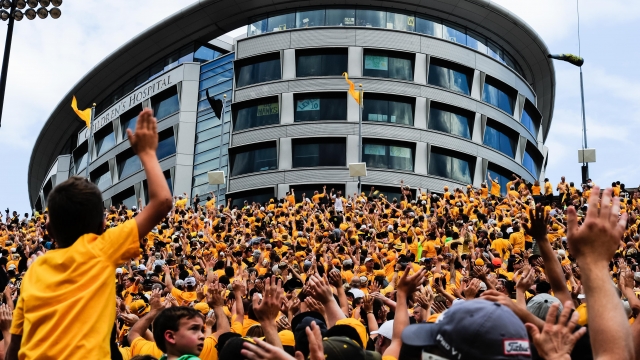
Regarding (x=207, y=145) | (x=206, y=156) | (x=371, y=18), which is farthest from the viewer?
(x=371, y=18)

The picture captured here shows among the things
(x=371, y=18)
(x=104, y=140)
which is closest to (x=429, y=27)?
(x=371, y=18)

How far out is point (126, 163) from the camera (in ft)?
172

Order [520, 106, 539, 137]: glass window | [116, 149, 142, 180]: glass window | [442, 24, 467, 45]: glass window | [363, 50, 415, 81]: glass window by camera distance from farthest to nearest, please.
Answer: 1. [520, 106, 539, 137]: glass window
2. [116, 149, 142, 180]: glass window
3. [442, 24, 467, 45]: glass window
4. [363, 50, 415, 81]: glass window

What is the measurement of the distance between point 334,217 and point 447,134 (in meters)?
23.9

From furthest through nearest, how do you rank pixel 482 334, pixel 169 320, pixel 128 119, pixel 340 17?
1. pixel 128 119
2. pixel 340 17
3. pixel 169 320
4. pixel 482 334

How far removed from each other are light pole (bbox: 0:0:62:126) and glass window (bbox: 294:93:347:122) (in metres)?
28.7

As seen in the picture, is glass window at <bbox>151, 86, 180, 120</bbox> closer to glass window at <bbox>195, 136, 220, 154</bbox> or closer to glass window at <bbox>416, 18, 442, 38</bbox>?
glass window at <bbox>195, 136, 220, 154</bbox>

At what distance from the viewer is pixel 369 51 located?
4612 centimetres

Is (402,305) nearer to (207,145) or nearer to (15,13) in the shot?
(15,13)

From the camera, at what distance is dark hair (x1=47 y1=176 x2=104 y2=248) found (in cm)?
333

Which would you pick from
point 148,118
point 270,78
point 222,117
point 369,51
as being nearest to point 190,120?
point 222,117

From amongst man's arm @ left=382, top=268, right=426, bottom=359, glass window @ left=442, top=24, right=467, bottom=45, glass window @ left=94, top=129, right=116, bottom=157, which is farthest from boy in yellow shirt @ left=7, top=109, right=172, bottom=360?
glass window @ left=94, top=129, right=116, bottom=157

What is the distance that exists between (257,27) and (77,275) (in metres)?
46.5

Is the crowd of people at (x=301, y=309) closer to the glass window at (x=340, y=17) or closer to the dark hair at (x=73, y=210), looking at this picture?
the dark hair at (x=73, y=210)
